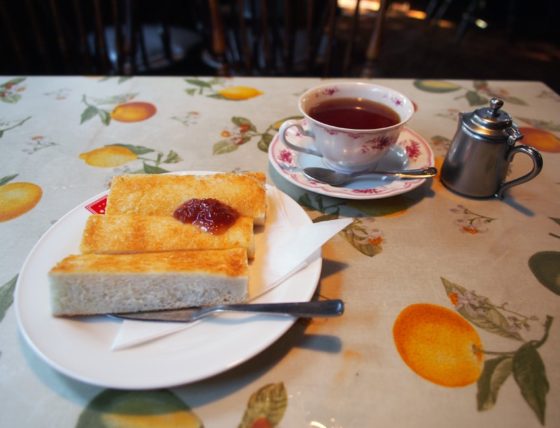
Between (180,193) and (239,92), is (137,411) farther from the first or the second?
(239,92)

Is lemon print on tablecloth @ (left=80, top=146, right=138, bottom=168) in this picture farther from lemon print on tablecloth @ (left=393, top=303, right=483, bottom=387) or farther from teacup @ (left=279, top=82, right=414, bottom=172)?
lemon print on tablecloth @ (left=393, top=303, right=483, bottom=387)

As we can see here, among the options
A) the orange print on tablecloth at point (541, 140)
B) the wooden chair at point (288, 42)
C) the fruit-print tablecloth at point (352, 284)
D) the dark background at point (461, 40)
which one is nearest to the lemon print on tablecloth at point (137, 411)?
the fruit-print tablecloth at point (352, 284)

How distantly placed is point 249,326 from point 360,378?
0.18 metres

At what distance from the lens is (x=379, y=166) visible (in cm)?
101

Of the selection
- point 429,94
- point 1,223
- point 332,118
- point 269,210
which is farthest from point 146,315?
point 429,94

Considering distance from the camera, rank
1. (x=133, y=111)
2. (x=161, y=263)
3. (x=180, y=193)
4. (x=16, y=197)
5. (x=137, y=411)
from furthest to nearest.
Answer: (x=133, y=111) < (x=16, y=197) < (x=180, y=193) < (x=161, y=263) < (x=137, y=411)

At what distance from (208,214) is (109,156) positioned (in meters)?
0.51

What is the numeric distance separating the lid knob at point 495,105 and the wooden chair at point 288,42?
0.99 metres

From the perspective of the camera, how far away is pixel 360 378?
1.91ft

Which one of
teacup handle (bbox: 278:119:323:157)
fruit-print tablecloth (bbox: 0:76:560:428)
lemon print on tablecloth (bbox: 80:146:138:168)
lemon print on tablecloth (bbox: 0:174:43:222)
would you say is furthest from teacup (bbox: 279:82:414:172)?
lemon print on tablecloth (bbox: 0:174:43:222)

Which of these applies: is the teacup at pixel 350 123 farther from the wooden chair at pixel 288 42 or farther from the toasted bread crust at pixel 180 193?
the wooden chair at pixel 288 42

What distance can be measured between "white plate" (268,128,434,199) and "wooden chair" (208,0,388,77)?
0.87m

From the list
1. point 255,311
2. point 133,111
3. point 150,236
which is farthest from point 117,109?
point 255,311

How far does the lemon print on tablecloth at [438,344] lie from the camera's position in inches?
23.2
